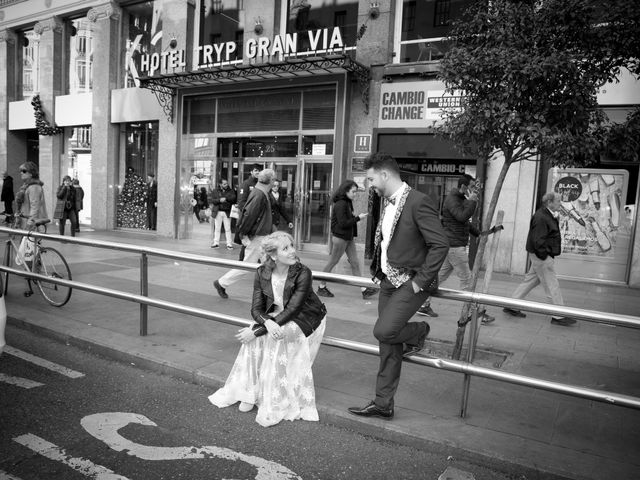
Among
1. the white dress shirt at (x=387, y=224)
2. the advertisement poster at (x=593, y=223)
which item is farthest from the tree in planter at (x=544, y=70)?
the advertisement poster at (x=593, y=223)

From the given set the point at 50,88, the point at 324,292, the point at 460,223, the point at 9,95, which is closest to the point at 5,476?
the point at 324,292

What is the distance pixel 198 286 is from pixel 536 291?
→ 229 inches

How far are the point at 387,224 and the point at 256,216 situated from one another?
3689 millimetres

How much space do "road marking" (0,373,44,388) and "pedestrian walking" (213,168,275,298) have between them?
312 centimetres

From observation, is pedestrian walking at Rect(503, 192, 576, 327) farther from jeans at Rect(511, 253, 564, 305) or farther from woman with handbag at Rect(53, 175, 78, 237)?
woman with handbag at Rect(53, 175, 78, 237)

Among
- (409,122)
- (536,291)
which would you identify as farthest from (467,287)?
(409,122)

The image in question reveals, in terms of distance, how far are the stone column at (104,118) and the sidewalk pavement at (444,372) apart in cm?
932

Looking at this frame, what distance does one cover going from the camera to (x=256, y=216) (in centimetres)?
692

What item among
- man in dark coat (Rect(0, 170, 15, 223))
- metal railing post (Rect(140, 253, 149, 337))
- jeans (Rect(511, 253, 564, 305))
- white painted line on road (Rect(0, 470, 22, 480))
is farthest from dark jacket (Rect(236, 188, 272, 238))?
man in dark coat (Rect(0, 170, 15, 223))

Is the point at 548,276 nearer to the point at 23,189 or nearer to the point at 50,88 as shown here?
the point at 23,189

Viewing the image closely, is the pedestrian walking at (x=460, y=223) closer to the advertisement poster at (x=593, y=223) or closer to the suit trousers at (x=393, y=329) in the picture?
the suit trousers at (x=393, y=329)

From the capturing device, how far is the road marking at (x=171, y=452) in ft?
9.85

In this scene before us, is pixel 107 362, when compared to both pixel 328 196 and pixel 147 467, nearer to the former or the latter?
pixel 147 467

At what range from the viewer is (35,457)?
10.0 feet
